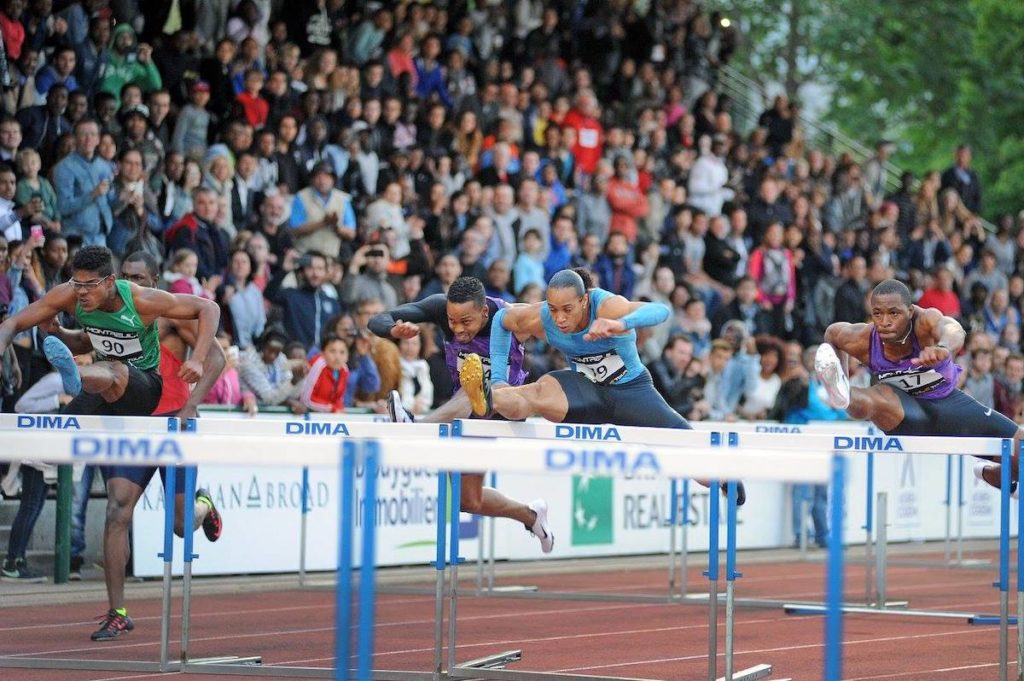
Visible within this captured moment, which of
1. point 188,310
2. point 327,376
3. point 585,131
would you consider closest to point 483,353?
point 188,310

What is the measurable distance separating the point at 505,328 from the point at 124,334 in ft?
7.58

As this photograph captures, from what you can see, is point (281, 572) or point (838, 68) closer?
point (281, 572)

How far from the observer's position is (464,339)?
10.1 metres

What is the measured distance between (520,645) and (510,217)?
8139 millimetres

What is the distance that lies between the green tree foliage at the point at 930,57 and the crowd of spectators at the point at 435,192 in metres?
9.07

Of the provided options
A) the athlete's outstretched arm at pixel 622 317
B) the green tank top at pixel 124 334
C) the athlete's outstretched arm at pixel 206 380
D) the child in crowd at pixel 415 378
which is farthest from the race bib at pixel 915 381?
the child in crowd at pixel 415 378

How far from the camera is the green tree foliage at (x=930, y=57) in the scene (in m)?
33.0

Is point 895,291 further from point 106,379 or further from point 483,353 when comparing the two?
point 106,379

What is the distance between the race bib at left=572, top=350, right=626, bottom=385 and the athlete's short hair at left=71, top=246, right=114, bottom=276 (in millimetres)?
2774

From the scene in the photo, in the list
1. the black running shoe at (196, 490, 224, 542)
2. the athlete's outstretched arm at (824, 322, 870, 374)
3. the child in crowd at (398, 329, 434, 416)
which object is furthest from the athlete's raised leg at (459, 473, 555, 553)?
the child in crowd at (398, 329, 434, 416)

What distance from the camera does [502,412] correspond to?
353 inches

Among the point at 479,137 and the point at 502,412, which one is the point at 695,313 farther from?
the point at 502,412

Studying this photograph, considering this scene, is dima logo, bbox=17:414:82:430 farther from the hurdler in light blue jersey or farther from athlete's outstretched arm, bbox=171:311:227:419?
the hurdler in light blue jersey

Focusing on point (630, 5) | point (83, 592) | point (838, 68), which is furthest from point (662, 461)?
point (838, 68)
